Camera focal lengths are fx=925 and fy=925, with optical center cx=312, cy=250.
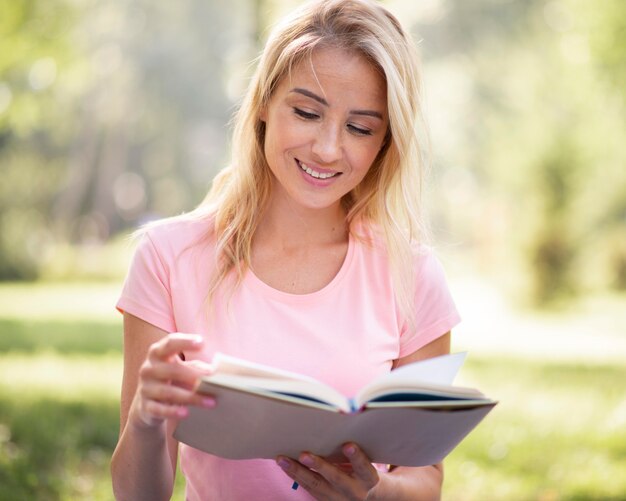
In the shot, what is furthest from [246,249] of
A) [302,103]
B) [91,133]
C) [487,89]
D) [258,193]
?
[91,133]

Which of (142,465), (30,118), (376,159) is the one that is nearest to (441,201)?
(30,118)

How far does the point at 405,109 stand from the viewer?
231 centimetres

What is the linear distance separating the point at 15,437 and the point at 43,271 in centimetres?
1212

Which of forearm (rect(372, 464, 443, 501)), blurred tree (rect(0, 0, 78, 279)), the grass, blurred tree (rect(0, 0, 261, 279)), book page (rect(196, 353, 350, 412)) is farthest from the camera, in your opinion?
blurred tree (rect(0, 0, 261, 279))

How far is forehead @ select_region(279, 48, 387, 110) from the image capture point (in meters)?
2.25

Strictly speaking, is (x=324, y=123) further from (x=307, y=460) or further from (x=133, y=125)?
(x=133, y=125)

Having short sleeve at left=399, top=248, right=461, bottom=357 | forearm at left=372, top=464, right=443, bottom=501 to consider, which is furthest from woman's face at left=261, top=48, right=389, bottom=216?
forearm at left=372, top=464, right=443, bottom=501

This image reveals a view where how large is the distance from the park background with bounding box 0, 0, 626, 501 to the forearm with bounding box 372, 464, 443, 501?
2.16 ft

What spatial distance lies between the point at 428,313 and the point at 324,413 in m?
0.73

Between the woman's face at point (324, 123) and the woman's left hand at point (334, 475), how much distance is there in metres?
0.66

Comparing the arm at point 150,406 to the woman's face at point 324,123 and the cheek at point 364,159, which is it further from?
the cheek at point 364,159

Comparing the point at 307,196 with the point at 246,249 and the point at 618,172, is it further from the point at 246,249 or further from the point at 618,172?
the point at 618,172

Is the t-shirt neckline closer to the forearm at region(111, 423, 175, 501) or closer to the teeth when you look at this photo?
the teeth

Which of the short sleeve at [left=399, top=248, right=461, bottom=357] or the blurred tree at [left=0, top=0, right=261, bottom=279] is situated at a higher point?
the blurred tree at [left=0, top=0, right=261, bottom=279]
